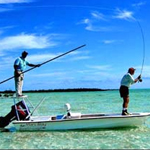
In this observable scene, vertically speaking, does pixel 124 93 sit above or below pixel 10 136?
above

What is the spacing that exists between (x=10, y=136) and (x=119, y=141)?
421 centimetres

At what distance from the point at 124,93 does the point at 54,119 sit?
10.3ft

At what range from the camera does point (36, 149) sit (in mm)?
11492

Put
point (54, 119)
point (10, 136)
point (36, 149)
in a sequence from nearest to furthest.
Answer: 1. point (36, 149)
2. point (10, 136)
3. point (54, 119)

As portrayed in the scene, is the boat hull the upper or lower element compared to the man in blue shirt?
lower

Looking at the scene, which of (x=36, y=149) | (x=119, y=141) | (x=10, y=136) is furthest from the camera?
(x=10, y=136)

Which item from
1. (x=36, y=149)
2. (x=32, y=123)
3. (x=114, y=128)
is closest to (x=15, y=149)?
(x=36, y=149)

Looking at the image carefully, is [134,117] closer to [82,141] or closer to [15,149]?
[82,141]

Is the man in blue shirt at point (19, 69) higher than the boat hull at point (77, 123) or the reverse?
higher

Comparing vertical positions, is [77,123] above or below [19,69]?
below

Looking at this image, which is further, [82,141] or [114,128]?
[114,128]

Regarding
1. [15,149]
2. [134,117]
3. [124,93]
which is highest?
[124,93]

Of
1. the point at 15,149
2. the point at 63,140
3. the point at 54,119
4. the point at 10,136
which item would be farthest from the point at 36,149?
the point at 54,119

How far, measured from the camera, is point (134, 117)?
1441 cm
